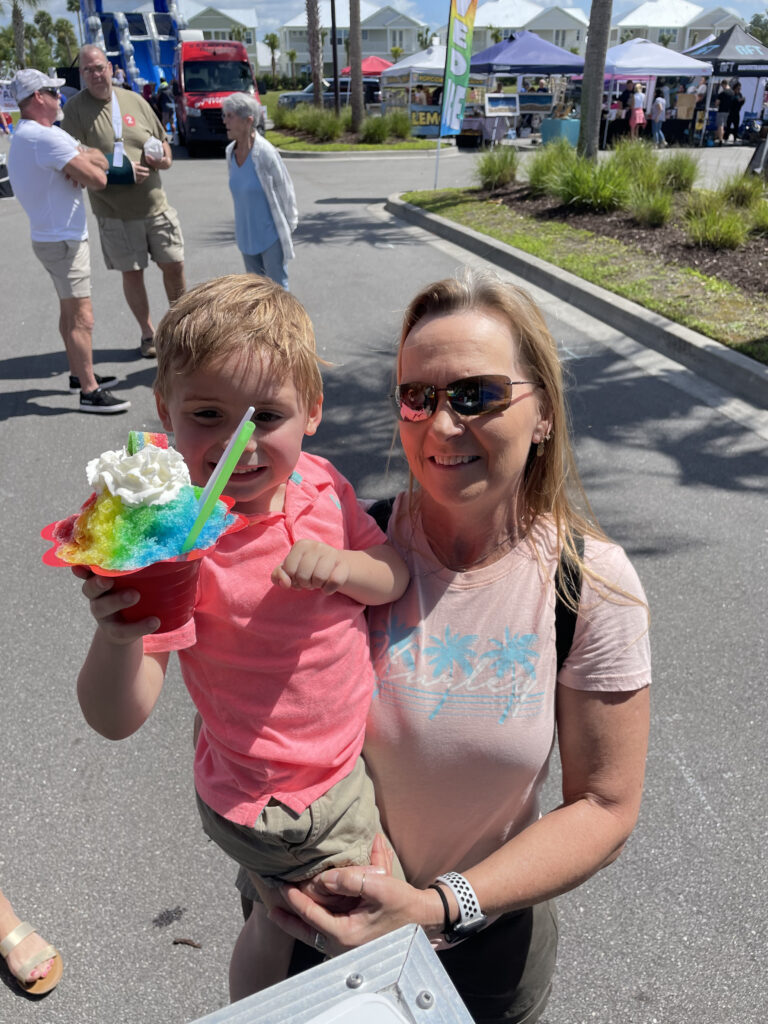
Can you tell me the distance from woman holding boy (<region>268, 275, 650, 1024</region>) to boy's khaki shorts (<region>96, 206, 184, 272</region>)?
606 centimetres

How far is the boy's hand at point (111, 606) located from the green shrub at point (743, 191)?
11.7 metres

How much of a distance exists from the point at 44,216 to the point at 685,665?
515 centimetres

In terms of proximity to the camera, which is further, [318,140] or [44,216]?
[318,140]

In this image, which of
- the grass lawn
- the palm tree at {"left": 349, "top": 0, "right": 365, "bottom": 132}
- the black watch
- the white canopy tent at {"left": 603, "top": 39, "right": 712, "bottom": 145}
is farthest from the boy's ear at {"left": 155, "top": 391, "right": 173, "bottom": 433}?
the white canopy tent at {"left": 603, "top": 39, "right": 712, "bottom": 145}

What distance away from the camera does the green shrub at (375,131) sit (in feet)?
83.2

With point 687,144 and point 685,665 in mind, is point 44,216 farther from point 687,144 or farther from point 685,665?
point 687,144

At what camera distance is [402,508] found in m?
1.72

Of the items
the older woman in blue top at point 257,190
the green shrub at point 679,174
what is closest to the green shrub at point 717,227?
the green shrub at point 679,174

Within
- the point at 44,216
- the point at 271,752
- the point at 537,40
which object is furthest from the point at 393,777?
the point at 537,40

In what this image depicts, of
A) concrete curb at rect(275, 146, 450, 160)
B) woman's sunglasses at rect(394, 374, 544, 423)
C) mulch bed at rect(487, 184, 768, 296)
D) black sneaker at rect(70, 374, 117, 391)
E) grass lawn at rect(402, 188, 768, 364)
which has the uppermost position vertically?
woman's sunglasses at rect(394, 374, 544, 423)

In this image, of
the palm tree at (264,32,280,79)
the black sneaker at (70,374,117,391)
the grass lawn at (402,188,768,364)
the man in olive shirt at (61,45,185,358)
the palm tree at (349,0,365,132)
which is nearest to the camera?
the man in olive shirt at (61,45,185,358)

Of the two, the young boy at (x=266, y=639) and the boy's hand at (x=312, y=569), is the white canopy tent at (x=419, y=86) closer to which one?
the young boy at (x=266, y=639)

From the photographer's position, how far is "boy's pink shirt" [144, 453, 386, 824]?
1424 millimetres

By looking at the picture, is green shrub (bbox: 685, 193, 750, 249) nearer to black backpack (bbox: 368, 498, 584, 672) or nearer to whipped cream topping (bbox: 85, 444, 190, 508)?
black backpack (bbox: 368, 498, 584, 672)
